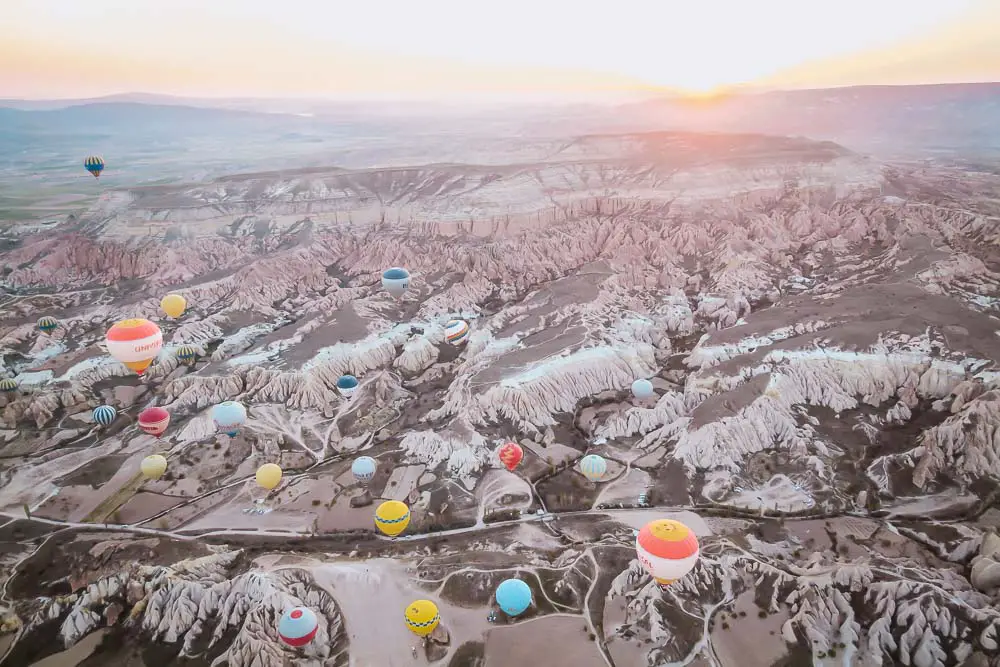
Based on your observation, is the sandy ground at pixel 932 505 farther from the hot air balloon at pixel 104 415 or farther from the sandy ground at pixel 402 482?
the hot air balloon at pixel 104 415

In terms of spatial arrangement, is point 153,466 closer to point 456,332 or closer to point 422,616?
point 422,616

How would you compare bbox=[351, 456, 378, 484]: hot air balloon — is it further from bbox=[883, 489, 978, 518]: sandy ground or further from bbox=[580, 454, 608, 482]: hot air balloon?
bbox=[883, 489, 978, 518]: sandy ground

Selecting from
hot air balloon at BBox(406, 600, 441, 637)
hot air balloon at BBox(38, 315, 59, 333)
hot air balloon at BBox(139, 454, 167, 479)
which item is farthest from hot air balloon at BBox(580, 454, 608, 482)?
hot air balloon at BBox(38, 315, 59, 333)

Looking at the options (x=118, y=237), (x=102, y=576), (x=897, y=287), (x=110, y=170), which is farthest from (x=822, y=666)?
→ (x=110, y=170)

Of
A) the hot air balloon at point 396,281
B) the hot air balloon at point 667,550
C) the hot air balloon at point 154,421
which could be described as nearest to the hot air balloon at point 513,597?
the hot air balloon at point 667,550

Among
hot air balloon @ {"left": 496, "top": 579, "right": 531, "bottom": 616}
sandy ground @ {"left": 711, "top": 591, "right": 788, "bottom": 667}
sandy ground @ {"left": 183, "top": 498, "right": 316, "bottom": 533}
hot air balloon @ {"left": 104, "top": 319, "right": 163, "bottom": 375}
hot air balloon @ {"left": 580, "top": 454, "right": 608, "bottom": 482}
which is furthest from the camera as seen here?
hot air balloon @ {"left": 104, "top": 319, "right": 163, "bottom": 375}

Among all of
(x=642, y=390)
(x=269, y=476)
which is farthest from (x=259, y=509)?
(x=642, y=390)

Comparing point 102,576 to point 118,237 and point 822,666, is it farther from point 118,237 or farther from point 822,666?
point 118,237
